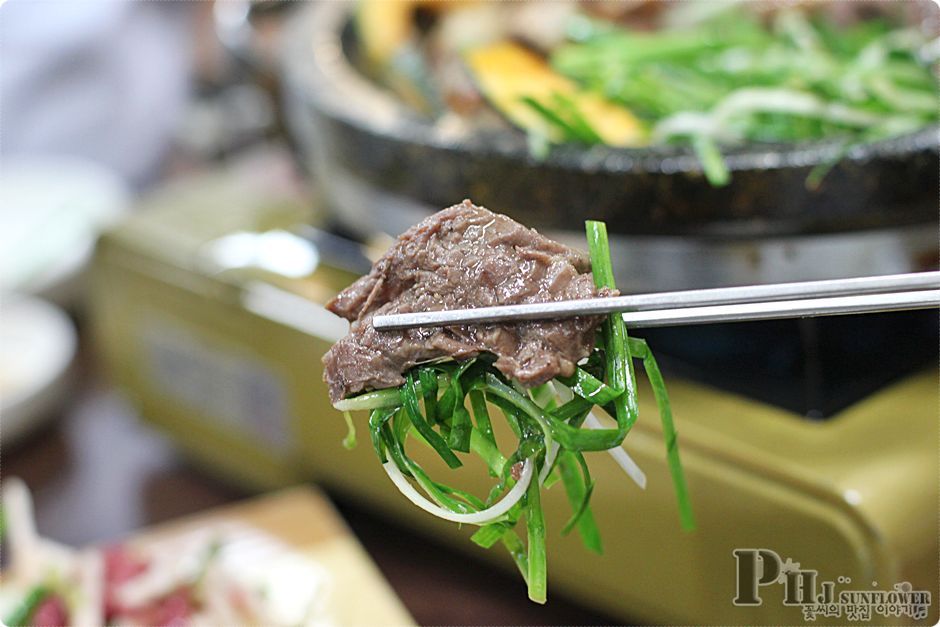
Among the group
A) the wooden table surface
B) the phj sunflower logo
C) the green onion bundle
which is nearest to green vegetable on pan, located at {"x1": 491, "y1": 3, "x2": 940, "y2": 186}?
the green onion bundle

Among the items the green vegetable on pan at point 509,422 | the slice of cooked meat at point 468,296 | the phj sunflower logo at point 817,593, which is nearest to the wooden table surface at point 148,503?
the phj sunflower logo at point 817,593

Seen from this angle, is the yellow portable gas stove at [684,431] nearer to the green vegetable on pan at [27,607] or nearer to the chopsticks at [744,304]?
the chopsticks at [744,304]

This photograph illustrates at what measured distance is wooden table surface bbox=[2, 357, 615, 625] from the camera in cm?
131

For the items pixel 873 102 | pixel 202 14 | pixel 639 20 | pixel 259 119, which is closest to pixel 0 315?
pixel 259 119

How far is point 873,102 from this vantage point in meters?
1.30

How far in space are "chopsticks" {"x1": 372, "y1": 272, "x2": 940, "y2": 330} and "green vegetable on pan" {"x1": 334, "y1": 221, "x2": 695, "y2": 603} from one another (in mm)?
44

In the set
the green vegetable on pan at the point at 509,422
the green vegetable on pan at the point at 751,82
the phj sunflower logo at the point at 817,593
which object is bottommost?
the phj sunflower logo at the point at 817,593

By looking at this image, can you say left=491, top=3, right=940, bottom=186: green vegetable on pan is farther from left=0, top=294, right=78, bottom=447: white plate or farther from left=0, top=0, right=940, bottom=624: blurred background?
left=0, top=294, right=78, bottom=447: white plate

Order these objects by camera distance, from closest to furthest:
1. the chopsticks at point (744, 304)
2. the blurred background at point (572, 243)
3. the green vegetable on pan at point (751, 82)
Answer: the chopsticks at point (744, 304) → the blurred background at point (572, 243) → the green vegetable on pan at point (751, 82)

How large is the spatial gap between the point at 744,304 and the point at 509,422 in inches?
8.0

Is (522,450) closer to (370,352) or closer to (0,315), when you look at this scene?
(370,352)

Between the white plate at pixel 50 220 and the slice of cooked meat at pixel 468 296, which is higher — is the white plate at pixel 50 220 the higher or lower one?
the higher one

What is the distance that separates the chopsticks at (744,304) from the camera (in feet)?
2.29

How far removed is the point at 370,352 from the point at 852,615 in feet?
1.83
